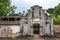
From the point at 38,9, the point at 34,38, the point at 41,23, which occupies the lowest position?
the point at 34,38

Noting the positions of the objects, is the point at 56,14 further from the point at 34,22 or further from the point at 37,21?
the point at 34,22

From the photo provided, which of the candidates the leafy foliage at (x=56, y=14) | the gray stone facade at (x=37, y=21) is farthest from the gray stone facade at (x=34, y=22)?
the leafy foliage at (x=56, y=14)

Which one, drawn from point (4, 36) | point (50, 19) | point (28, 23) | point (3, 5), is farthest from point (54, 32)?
A: point (3, 5)

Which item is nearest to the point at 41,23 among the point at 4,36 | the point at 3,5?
the point at 4,36

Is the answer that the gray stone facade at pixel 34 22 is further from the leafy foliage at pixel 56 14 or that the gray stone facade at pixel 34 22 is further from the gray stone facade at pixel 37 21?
the leafy foliage at pixel 56 14

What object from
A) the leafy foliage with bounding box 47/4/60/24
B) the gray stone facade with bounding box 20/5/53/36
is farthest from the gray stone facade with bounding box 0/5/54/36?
the leafy foliage with bounding box 47/4/60/24

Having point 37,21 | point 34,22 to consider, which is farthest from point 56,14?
point 34,22

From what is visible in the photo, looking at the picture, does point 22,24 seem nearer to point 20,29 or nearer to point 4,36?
point 20,29

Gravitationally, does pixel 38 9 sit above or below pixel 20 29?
above

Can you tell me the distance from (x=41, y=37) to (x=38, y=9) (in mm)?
A: 4319

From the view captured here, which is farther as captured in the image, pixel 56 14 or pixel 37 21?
pixel 56 14

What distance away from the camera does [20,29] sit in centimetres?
3447

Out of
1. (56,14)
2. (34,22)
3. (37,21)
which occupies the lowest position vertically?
(34,22)

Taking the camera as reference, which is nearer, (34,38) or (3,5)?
(34,38)
